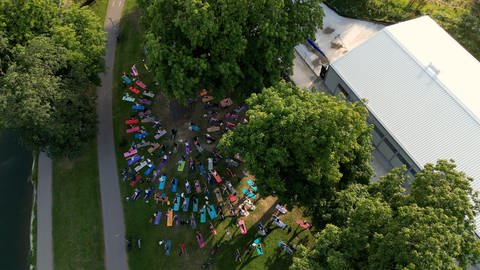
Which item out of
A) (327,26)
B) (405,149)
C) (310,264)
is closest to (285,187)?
(310,264)

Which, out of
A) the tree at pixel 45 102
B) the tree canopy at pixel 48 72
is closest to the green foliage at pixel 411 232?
the tree at pixel 45 102

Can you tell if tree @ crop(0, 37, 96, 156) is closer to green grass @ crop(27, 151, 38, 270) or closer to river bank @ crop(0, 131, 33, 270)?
green grass @ crop(27, 151, 38, 270)

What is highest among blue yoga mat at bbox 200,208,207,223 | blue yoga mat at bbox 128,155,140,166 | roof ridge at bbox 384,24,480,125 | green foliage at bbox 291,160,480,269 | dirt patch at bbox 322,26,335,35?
dirt patch at bbox 322,26,335,35

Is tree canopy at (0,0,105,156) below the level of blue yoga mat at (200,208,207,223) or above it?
above

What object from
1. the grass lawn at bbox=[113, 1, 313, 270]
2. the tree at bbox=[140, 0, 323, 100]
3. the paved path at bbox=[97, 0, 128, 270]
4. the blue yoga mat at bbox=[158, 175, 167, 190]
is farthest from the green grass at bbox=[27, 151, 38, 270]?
the tree at bbox=[140, 0, 323, 100]

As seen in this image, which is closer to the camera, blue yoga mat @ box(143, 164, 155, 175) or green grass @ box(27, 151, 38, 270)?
green grass @ box(27, 151, 38, 270)

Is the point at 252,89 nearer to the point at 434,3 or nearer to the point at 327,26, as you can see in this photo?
the point at 327,26
